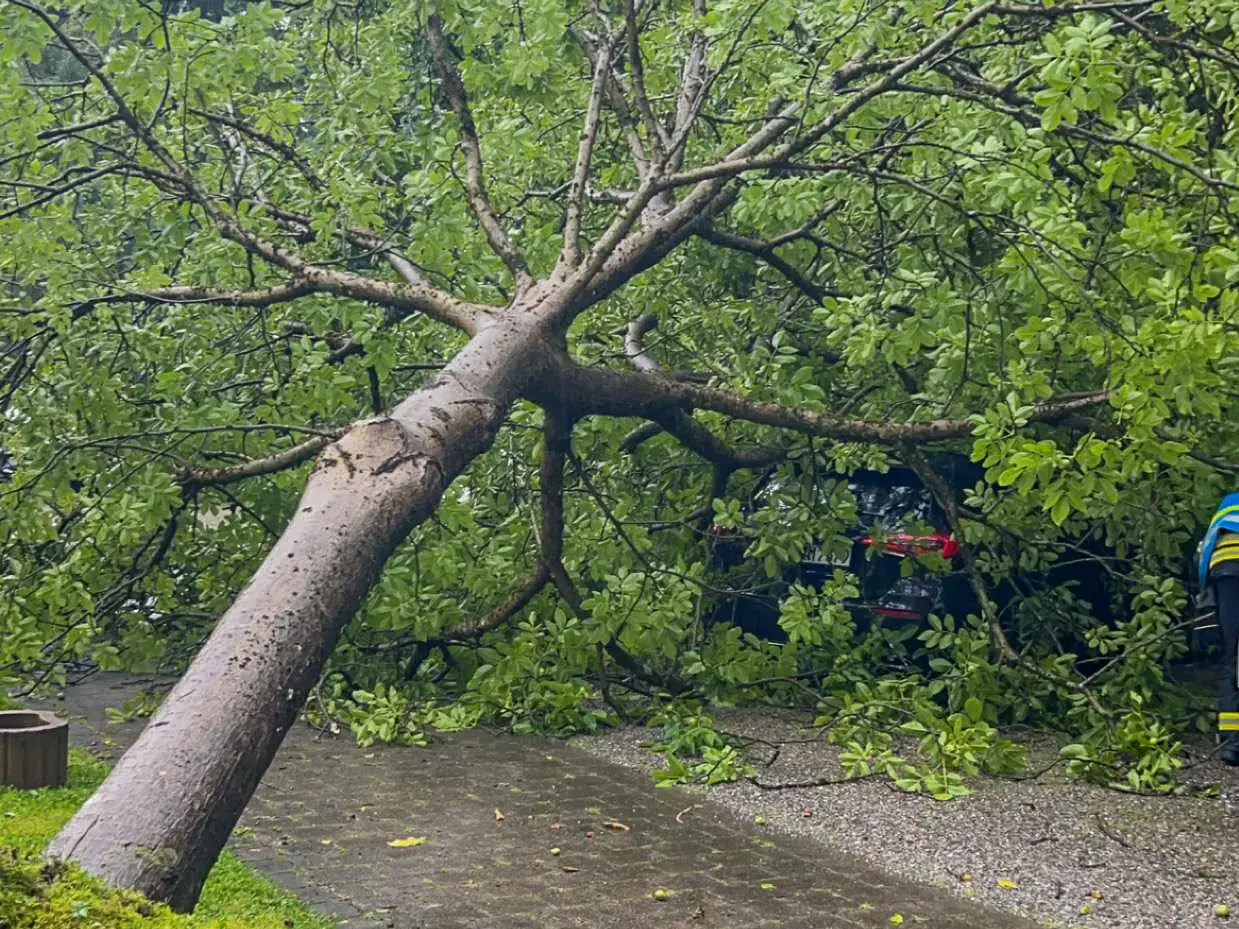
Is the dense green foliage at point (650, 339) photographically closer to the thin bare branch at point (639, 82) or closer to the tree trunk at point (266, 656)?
the thin bare branch at point (639, 82)

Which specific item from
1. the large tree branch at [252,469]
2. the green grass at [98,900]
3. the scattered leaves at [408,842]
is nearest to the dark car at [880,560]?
the large tree branch at [252,469]

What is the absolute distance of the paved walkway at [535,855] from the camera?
502cm

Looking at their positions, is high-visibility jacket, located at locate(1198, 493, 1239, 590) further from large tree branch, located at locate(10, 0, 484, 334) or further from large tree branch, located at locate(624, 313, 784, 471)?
large tree branch, located at locate(10, 0, 484, 334)

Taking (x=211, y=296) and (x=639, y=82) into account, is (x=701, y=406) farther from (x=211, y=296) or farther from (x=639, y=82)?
(x=211, y=296)

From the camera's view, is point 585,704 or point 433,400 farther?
point 585,704

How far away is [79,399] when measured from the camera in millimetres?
7961

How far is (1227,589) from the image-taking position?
6828mm

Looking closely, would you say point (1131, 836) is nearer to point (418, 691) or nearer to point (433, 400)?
point (433, 400)

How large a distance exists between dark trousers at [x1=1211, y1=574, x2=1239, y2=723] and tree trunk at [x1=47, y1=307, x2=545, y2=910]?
353 centimetres

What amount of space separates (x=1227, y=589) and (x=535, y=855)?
3.50 meters

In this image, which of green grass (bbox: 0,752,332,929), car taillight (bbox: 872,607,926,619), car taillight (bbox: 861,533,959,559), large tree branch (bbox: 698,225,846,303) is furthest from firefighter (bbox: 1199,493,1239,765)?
green grass (bbox: 0,752,332,929)

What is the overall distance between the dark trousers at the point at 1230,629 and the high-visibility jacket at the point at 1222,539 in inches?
3.1

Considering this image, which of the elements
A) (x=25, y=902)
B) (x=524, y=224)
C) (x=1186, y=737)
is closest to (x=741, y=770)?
(x=1186, y=737)

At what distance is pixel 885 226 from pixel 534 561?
9.35ft
